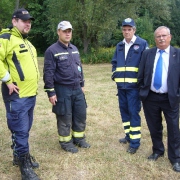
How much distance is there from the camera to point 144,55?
3.68 meters

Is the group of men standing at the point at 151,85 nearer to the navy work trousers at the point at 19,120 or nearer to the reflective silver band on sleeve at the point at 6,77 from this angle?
the navy work trousers at the point at 19,120

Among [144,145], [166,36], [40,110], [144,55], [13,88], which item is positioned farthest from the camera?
[40,110]

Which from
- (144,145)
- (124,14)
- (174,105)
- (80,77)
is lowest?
(144,145)

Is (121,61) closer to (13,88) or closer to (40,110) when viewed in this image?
(13,88)

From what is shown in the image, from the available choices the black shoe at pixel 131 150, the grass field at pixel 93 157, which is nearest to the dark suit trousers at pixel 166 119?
the grass field at pixel 93 157

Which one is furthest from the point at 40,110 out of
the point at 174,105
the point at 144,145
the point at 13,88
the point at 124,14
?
the point at 124,14

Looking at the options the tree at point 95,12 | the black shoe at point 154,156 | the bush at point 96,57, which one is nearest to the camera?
the black shoe at point 154,156

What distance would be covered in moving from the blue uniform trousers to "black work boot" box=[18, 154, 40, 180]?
1.66m

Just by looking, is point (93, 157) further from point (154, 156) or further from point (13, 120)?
point (13, 120)

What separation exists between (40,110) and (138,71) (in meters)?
3.41

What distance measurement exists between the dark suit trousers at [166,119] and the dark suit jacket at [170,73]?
105mm

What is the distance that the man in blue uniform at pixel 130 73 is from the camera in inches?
157

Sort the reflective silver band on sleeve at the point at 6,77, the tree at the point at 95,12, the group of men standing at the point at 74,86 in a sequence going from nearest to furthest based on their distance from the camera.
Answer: the reflective silver band on sleeve at the point at 6,77
the group of men standing at the point at 74,86
the tree at the point at 95,12

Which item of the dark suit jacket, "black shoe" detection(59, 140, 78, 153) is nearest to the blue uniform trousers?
the dark suit jacket
